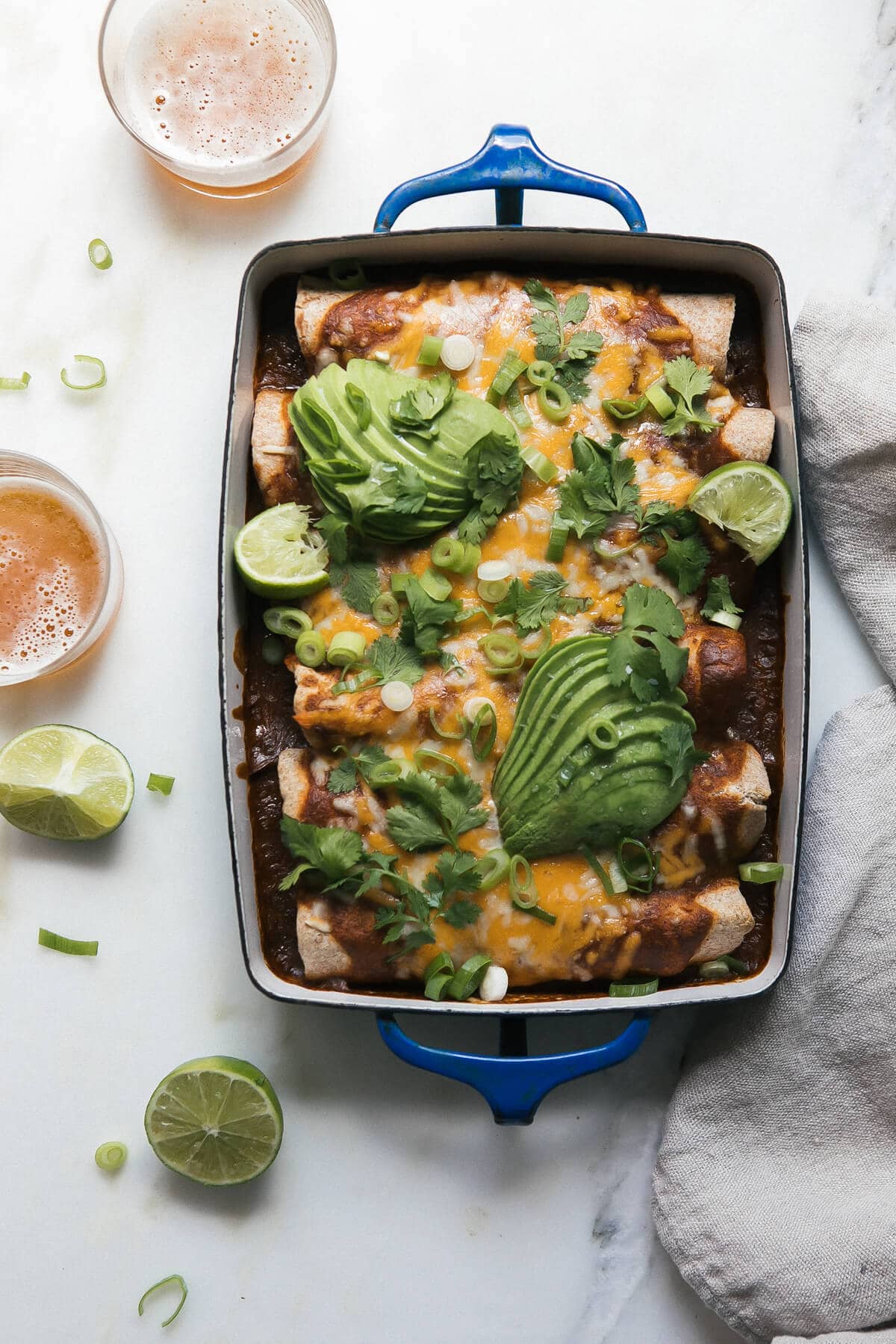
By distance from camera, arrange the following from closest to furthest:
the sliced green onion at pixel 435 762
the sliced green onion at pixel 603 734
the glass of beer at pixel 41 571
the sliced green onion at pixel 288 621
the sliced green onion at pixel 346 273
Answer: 1. the sliced green onion at pixel 603 734
2. the sliced green onion at pixel 435 762
3. the sliced green onion at pixel 288 621
4. the sliced green onion at pixel 346 273
5. the glass of beer at pixel 41 571

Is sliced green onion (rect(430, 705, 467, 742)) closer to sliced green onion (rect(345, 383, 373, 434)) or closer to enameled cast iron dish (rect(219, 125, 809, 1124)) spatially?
enameled cast iron dish (rect(219, 125, 809, 1124))

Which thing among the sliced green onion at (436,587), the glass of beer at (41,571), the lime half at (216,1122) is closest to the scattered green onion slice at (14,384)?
the glass of beer at (41,571)

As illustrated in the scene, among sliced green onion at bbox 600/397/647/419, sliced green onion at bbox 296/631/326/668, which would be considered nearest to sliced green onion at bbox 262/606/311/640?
sliced green onion at bbox 296/631/326/668

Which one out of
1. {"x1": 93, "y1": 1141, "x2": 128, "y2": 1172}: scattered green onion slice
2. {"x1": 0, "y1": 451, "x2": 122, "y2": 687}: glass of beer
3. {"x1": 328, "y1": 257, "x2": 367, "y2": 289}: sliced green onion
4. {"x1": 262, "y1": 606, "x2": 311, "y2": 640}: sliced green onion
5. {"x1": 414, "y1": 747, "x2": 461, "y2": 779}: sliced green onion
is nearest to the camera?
{"x1": 414, "y1": 747, "x2": 461, "y2": 779}: sliced green onion

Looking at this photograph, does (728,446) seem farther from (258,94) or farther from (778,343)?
(258,94)

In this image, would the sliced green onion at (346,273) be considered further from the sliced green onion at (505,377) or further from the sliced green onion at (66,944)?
the sliced green onion at (66,944)

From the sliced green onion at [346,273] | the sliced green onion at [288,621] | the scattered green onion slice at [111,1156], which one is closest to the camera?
the sliced green onion at [288,621]
